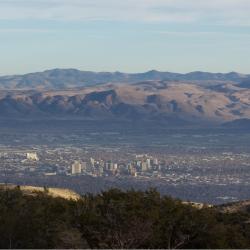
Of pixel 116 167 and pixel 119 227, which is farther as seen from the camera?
pixel 116 167

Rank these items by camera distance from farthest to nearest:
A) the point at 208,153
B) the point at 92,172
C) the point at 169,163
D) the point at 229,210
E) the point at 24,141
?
the point at 24,141, the point at 208,153, the point at 169,163, the point at 92,172, the point at 229,210

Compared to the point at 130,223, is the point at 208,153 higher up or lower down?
lower down

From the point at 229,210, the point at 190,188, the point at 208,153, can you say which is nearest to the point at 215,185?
the point at 190,188

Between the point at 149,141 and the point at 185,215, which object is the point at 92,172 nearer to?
the point at 149,141

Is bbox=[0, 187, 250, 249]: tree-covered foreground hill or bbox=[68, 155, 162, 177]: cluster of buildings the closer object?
bbox=[0, 187, 250, 249]: tree-covered foreground hill

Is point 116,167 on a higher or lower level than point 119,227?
lower

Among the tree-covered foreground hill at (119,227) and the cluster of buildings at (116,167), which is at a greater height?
the tree-covered foreground hill at (119,227)

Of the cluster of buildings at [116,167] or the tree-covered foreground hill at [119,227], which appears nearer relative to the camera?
the tree-covered foreground hill at [119,227]

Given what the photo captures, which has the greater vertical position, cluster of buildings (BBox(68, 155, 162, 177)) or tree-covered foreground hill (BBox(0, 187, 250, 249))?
tree-covered foreground hill (BBox(0, 187, 250, 249))
